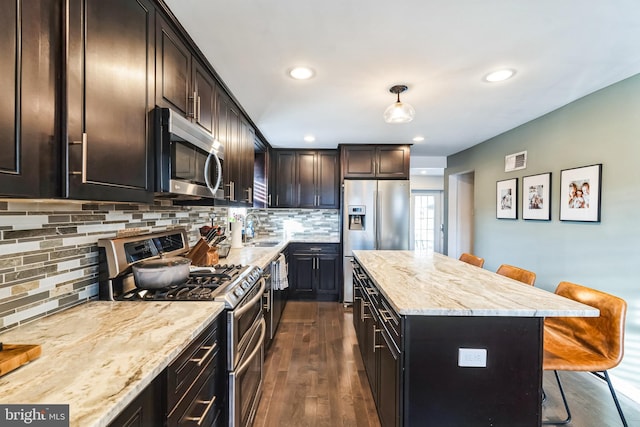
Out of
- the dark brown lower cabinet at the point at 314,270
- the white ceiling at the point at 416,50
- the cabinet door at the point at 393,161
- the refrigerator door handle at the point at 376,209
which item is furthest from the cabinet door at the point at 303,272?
the white ceiling at the point at 416,50

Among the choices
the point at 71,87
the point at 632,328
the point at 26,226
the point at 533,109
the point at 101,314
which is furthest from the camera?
the point at 533,109

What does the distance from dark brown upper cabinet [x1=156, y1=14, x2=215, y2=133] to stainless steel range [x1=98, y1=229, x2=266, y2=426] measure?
2.55ft

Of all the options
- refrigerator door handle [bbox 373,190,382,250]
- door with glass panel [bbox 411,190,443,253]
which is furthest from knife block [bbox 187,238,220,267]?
door with glass panel [bbox 411,190,443,253]

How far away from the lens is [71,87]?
2.97 ft

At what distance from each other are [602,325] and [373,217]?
2780 millimetres

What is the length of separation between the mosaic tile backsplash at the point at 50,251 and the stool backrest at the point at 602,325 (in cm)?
261

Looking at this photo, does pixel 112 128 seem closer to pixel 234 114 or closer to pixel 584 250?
pixel 234 114

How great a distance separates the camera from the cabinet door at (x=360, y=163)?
14.2ft

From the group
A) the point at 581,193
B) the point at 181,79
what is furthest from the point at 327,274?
the point at 181,79

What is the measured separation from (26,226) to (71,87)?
577 millimetres

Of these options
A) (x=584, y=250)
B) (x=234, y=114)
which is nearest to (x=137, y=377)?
(x=234, y=114)

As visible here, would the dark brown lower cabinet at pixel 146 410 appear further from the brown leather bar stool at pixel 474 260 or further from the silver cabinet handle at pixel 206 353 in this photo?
the brown leather bar stool at pixel 474 260

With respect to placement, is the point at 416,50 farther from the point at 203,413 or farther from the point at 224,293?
the point at 203,413

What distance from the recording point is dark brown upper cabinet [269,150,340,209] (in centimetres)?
464
